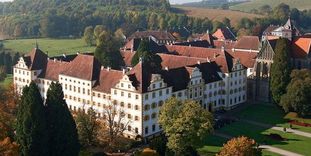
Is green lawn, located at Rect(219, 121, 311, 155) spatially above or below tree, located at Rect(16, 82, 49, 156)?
below

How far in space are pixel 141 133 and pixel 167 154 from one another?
12.9m

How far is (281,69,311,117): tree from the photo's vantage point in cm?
9156

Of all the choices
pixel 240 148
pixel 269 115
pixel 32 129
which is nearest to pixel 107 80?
pixel 32 129

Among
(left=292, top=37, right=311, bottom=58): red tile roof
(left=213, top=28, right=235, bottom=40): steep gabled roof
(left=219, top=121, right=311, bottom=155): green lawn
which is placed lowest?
(left=219, top=121, right=311, bottom=155): green lawn

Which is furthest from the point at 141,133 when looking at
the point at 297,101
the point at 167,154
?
the point at 297,101

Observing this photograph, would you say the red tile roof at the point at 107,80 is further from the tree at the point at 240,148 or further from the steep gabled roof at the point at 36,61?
the tree at the point at 240,148

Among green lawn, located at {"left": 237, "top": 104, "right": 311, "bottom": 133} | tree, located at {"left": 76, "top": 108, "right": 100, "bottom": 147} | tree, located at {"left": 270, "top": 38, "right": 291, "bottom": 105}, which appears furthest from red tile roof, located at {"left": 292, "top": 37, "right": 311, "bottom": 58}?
tree, located at {"left": 76, "top": 108, "right": 100, "bottom": 147}

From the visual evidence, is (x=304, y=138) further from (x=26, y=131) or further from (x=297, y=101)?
(x=26, y=131)

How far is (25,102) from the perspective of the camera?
67500mm

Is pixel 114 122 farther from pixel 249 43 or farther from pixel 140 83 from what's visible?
pixel 249 43

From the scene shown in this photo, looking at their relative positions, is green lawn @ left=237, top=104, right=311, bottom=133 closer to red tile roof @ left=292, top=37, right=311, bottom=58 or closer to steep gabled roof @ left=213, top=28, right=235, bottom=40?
red tile roof @ left=292, top=37, right=311, bottom=58

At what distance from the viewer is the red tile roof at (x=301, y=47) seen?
10724 centimetres

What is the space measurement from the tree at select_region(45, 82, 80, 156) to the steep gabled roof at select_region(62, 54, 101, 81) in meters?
22.9

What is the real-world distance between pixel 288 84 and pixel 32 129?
176 ft
